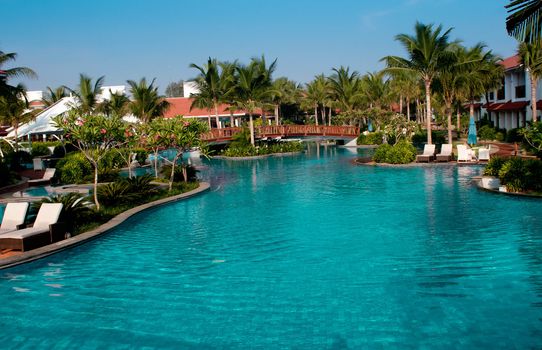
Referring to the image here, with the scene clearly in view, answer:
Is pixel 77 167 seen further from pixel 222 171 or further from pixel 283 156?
pixel 283 156

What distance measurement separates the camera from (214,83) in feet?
156

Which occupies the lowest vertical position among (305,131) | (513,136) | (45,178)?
(45,178)

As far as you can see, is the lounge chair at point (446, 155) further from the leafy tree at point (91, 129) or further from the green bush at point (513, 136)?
the leafy tree at point (91, 129)

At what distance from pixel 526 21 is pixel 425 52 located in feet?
90.2

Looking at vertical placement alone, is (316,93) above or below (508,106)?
above

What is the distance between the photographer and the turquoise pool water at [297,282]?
7.19 m

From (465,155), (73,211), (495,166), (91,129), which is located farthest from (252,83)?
(73,211)

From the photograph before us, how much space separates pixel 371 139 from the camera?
155 ft

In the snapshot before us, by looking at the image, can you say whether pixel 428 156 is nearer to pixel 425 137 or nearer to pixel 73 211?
pixel 425 137

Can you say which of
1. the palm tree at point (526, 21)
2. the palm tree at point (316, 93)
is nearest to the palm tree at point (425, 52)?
the palm tree at point (526, 21)

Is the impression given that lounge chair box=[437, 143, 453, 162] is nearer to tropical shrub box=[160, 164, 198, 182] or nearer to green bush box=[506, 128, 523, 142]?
green bush box=[506, 128, 523, 142]

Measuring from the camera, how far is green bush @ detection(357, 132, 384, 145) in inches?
1825

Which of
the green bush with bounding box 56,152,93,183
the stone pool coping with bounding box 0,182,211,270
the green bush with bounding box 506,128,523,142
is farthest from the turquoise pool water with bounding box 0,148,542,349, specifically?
the green bush with bounding box 506,128,523,142

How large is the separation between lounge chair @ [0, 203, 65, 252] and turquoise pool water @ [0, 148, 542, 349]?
0.64 m
